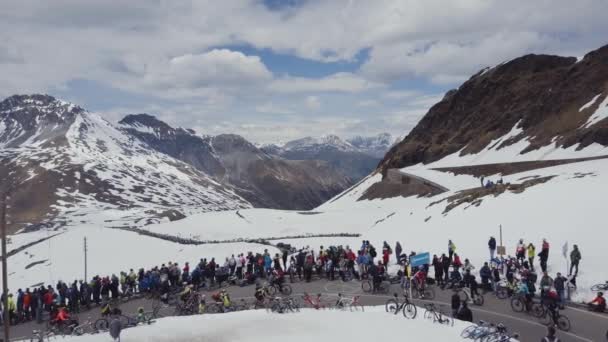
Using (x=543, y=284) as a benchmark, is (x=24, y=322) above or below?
below

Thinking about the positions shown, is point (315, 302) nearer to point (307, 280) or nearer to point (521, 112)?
point (307, 280)

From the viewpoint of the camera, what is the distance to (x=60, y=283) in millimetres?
29094

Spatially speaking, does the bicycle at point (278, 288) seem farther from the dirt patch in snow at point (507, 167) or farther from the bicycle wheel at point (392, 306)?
the dirt patch in snow at point (507, 167)

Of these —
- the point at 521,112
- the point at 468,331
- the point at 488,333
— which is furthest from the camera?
the point at 521,112

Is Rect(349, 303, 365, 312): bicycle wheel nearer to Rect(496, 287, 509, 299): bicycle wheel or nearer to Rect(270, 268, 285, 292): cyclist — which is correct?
Rect(270, 268, 285, 292): cyclist

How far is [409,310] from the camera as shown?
2395 centimetres

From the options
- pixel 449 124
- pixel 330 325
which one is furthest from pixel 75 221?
pixel 330 325

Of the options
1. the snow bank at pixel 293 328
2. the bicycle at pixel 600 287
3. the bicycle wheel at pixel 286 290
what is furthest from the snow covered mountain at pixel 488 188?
the bicycle wheel at pixel 286 290

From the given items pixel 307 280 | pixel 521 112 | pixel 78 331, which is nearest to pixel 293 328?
pixel 307 280

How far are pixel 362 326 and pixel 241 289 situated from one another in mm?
10983

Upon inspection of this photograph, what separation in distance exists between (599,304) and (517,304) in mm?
3455

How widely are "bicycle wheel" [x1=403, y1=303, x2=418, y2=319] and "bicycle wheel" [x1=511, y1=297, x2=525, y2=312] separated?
4.64m

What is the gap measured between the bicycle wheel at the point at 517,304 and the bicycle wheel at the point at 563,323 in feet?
8.51

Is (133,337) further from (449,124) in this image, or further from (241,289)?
(449,124)
